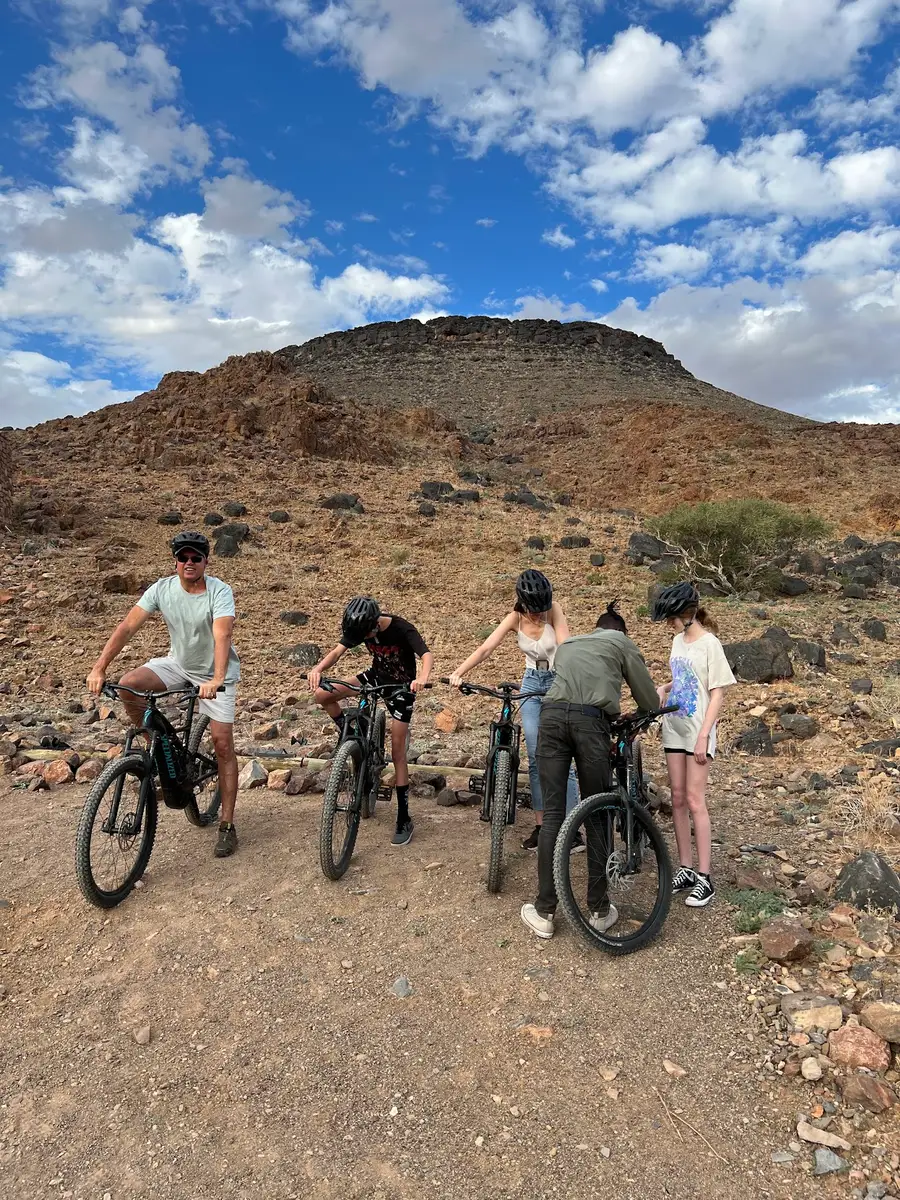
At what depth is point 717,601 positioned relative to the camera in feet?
45.8

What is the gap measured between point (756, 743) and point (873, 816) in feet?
6.71

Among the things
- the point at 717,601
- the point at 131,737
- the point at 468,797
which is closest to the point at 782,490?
the point at 717,601

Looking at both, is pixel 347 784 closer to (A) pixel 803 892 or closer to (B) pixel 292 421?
(A) pixel 803 892

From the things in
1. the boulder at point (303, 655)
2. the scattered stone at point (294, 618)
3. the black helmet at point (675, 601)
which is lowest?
the boulder at point (303, 655)

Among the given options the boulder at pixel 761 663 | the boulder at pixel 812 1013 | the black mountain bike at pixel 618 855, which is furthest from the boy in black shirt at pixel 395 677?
the boulder at pixel 761 663

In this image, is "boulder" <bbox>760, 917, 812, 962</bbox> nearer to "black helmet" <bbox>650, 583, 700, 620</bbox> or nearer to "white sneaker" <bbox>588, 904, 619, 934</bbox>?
"white sneaker" <bbox>588, 904, 619, 934</bbox>

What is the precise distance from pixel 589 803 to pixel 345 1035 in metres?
1.41

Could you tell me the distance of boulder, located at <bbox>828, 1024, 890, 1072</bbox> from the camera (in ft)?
8.82

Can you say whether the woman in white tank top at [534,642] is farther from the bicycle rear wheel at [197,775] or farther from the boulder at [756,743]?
the boulder at [756,743]

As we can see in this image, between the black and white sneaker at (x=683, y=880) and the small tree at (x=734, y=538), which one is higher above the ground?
the small tree at (x=734, y=538)

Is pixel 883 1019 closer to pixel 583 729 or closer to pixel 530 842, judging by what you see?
pixel 583 729

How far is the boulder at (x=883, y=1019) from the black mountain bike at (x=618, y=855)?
2.99ft

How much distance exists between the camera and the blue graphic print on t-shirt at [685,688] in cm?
386

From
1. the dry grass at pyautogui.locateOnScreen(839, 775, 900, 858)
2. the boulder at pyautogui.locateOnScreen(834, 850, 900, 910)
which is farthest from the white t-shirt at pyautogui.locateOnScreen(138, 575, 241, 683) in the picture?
the dry grass at pyautogui.locateOnScreen(839, 775, 900, 858)
